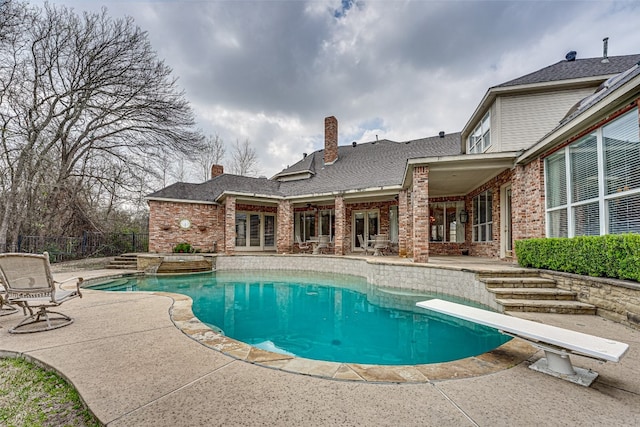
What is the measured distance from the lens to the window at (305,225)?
52.6ft

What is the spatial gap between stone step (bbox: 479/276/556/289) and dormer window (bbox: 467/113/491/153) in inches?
210

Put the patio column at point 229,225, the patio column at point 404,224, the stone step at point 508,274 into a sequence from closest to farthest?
1. the stone step at point 508,274
2. the patio column at point 404,224
3. the patio column at point 229,225

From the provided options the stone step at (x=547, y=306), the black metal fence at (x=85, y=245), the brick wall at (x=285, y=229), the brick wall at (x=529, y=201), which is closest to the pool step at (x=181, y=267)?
the brick wall at (x=285, y=229)

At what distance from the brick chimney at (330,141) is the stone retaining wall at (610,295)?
45.2ft

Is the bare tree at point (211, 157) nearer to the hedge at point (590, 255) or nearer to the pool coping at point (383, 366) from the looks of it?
the pool coping at point (383, 366)

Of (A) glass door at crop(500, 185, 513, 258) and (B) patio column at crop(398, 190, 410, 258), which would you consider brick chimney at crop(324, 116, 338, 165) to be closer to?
(B) patio column at crop(398, 190, 410, 258)

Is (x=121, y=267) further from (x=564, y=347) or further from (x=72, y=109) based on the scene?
(x=564, y=347)

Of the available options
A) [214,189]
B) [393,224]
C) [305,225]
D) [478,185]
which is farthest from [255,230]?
[478,185]

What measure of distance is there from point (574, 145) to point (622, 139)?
1212 mm

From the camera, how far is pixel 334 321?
542cm

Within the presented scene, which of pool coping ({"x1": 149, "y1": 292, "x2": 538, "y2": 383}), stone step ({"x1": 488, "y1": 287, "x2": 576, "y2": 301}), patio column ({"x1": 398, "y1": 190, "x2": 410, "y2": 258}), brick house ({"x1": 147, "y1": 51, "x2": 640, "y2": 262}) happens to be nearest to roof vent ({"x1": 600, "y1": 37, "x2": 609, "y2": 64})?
brick house ({"x1": 147, "y1": 51, "x2": 640, "y2": 262})

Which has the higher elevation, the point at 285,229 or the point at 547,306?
the point at 285,229

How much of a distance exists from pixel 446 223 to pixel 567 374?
1092 centimetres

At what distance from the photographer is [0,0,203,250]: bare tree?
34.7ft
